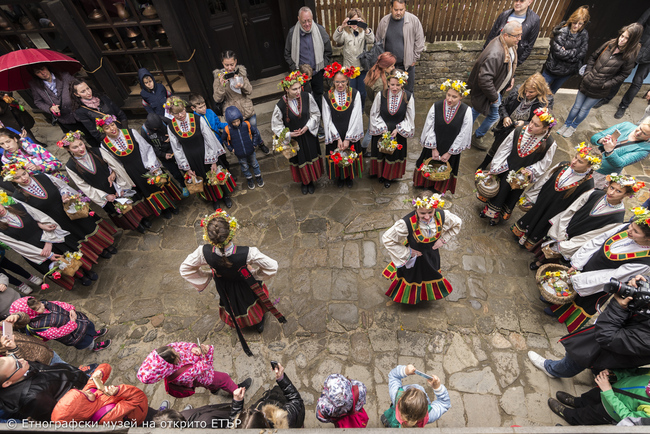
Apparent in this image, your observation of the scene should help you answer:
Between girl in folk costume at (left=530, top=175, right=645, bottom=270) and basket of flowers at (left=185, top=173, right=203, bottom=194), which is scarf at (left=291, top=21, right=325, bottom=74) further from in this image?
girl in folk costume at (left=530, top=175, right=645, bottom=270)

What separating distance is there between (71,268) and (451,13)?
8576 mm

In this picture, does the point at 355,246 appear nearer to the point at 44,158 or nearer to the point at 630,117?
the point at 44,158

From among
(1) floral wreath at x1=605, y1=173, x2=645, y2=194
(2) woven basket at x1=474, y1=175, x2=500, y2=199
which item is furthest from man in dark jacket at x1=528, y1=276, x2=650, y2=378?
(2) woven basket at x1=474, y1=175, x2=500, y2=199

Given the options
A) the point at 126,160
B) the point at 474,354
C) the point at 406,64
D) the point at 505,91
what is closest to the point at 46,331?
the point at 126,160

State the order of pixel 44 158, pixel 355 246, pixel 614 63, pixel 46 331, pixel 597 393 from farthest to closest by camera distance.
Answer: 1. pixel 614 63
2. pixel 355 246
3. pixel 44 158
4. pixel 46 331
5. pixel 597 393

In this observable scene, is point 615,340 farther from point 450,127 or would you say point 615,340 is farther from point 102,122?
point 102,122

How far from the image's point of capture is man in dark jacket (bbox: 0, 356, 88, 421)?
2744 mm

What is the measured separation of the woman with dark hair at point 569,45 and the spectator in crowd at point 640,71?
886 millimetres

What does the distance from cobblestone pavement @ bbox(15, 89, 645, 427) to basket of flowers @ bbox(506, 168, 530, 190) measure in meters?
0.96

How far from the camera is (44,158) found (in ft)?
15.7

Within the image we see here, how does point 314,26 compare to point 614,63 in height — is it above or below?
above

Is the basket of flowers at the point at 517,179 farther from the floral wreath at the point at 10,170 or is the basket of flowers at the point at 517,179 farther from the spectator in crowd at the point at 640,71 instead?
the floral wreath at the point at 10,170

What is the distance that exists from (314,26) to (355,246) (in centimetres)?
425

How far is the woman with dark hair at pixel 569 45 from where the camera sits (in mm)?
5703
